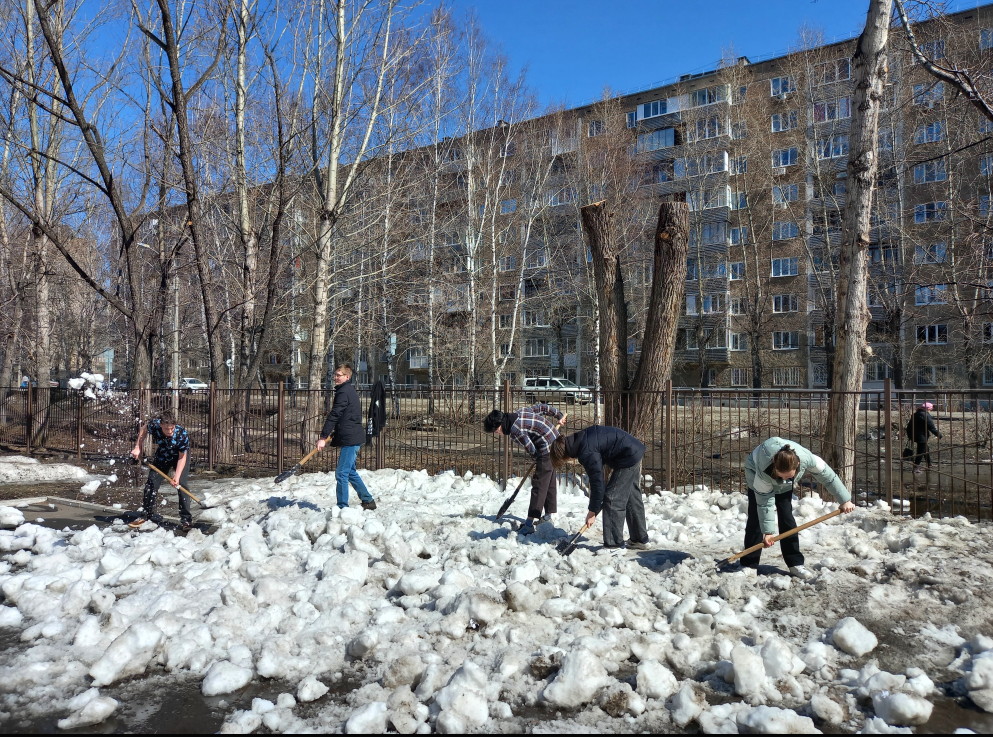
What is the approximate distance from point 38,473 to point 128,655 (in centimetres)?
908

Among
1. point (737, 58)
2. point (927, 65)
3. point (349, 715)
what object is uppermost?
point (737, 58)

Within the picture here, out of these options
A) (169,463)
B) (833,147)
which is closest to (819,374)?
(833,147)

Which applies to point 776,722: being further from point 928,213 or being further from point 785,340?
point 785,340

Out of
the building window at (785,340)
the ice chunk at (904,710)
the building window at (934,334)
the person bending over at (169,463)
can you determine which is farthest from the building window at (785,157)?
the ice chunk at (904,710)

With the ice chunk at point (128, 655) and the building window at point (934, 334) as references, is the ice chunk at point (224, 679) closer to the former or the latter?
the ice chunk at point (128, 655)

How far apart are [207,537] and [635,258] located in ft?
80.3

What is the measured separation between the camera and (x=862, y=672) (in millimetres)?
3619

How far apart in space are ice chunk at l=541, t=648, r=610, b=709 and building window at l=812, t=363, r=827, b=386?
32.3 metres

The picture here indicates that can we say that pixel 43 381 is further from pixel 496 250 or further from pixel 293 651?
pixel 293 651

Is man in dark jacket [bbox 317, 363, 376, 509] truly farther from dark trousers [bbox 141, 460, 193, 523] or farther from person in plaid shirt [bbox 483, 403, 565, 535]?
person in plaid shirt [bbox 483, 403, 565, 535]

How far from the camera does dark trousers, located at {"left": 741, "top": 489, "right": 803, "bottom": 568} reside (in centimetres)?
522

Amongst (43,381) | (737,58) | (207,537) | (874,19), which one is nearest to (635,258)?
(737,58)

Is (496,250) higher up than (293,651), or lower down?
higher up

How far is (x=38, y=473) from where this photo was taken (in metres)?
11.1
